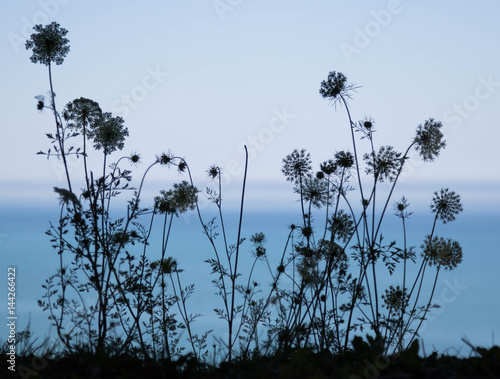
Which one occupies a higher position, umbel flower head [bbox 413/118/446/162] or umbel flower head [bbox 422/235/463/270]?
umbel flower head [bbox 413/118/446/162]

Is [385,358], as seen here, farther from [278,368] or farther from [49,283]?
[49,283]

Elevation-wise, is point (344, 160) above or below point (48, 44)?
below

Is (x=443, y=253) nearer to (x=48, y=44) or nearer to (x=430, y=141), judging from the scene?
(x=430, y=141)

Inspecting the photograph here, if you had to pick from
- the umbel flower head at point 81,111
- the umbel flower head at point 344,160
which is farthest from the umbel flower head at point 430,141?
the umbel flower head at point 81,111

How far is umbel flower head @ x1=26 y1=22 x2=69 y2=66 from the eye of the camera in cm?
717

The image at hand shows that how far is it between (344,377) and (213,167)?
193 inches

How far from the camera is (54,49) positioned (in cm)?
721

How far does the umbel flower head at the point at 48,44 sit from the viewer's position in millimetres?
7168

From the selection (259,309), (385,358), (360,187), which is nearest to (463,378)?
(385,358)

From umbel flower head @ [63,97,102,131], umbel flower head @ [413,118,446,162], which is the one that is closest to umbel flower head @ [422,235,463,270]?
umbel flower head @ [413,118,446,162]

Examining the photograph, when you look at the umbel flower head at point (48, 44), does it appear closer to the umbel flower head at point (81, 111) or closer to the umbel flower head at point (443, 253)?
the umbel flower head at point (81, 111)

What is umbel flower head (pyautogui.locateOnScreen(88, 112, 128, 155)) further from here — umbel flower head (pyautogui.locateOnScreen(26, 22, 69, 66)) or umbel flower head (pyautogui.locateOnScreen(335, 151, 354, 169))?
umbel flower head (pyautogui.locateOnScreen(335, 151, 354, 169))

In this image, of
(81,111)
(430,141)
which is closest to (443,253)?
(430,141)

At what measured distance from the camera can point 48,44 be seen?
7.18 metres
